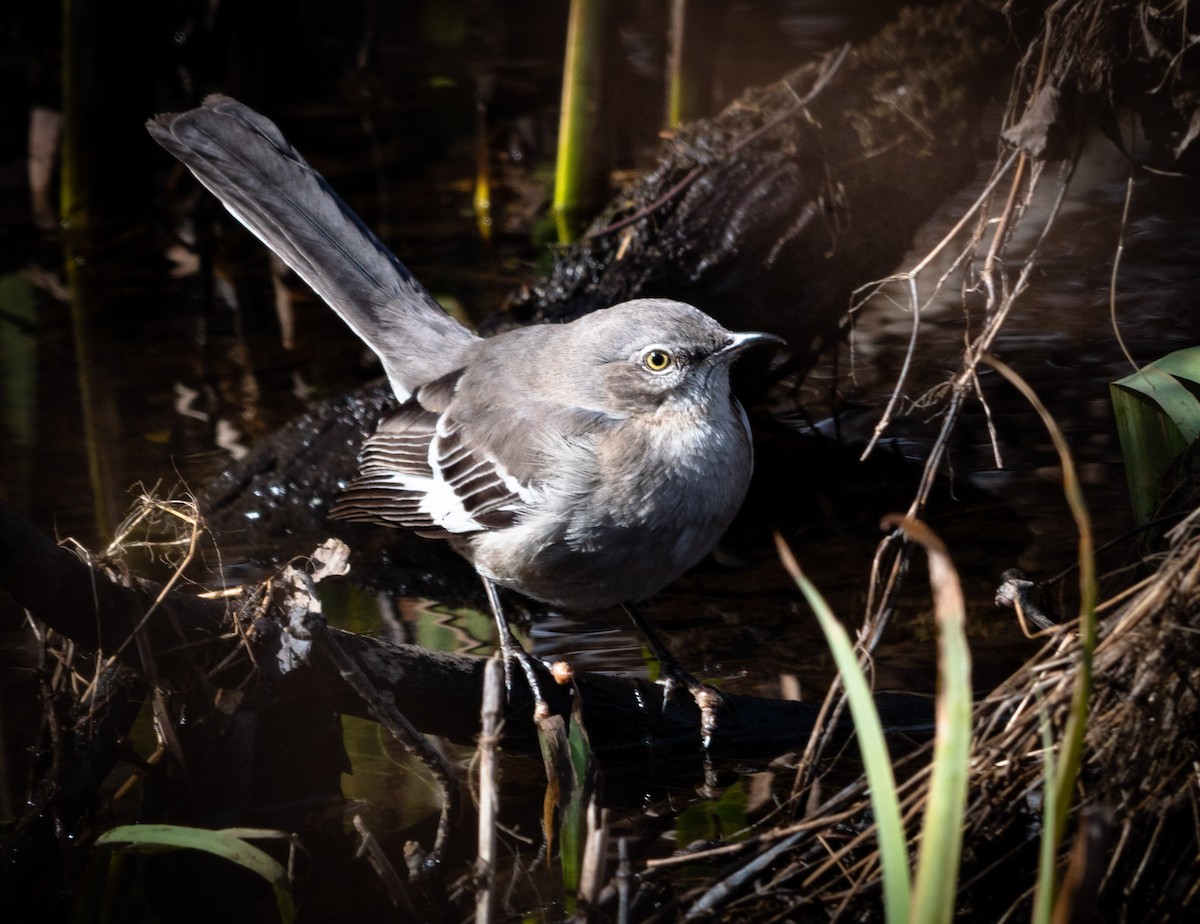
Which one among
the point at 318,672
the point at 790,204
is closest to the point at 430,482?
the point at 318,672

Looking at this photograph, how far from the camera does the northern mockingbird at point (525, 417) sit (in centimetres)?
376

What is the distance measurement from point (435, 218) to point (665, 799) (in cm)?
592

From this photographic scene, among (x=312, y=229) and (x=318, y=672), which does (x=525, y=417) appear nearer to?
(x=318, y=672)

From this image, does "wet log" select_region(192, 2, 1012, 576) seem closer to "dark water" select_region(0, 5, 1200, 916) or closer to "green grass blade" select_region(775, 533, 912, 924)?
"dark water" select_region(0, 5, 1200, 916)

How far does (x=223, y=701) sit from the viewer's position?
11.2 ft

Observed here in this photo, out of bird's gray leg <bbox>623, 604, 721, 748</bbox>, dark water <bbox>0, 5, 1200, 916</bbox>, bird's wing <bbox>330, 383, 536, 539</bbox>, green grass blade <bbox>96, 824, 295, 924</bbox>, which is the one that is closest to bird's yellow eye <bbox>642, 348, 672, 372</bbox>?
bird's wing <bbox>330, 383, 536, 539</bbox>

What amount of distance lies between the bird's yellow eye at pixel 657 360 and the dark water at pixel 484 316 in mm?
1090

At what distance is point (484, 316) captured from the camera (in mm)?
7051

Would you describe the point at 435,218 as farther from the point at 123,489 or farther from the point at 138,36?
the point at 123,489

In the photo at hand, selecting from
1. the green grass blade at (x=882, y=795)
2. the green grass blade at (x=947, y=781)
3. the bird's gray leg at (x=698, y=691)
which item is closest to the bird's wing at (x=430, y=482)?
the bird's gray leg at (x=698, y=691)

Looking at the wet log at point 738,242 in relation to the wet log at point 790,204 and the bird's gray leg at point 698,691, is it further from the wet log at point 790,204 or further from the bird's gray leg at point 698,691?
the bird's gray leg at point 698,691

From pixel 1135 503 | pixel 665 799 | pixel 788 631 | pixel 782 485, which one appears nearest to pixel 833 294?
pixel 782 485

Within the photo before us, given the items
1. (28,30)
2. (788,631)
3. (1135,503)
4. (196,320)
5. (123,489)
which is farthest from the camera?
(28,30)

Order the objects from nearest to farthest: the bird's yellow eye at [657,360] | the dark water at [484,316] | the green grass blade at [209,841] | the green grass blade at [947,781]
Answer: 1. the green grass blade at [947,781]
2. the green grass blade at [209,841]
3. the bird's yellow eye at [657,360]
4. the dark water at [484,316]
